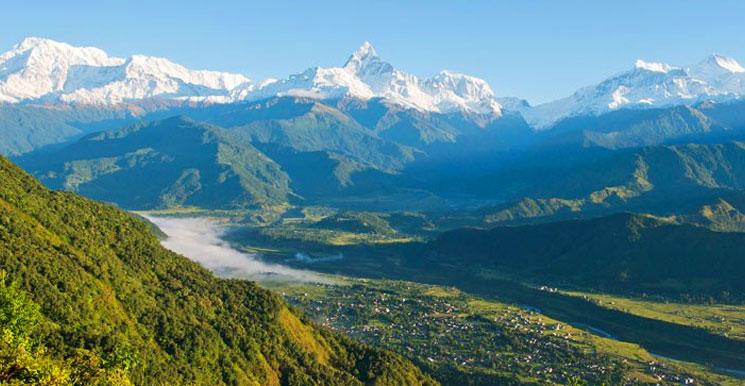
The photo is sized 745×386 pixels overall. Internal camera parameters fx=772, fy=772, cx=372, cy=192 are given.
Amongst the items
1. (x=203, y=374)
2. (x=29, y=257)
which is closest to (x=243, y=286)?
(x=203, y=374)

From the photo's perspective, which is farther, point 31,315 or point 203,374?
point 203,374

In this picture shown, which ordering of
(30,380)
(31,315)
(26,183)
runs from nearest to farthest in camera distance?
(30,380), (31,315), (26,183)

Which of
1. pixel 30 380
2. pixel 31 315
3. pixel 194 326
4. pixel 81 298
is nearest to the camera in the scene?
pixel 30 380

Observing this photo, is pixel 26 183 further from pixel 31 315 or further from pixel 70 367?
pixel 70 367

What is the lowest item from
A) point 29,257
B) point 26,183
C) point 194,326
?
point 194,326

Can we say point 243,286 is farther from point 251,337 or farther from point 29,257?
point 29,257

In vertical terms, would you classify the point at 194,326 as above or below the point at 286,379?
above
